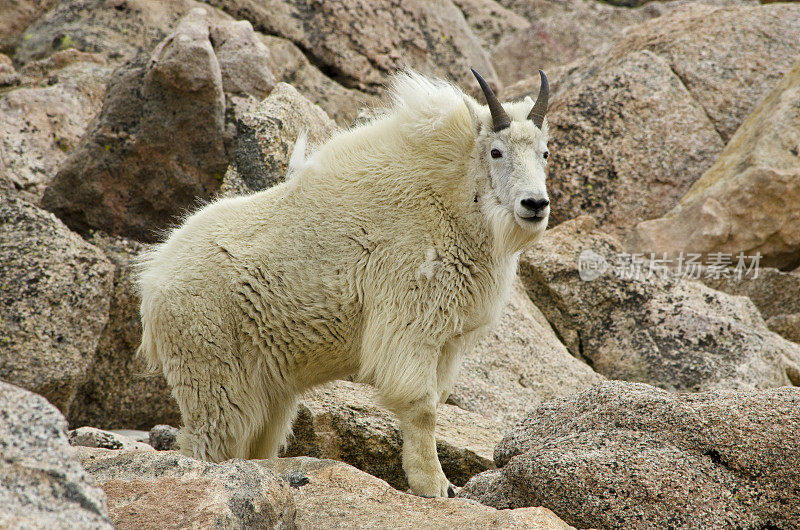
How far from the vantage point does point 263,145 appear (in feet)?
29.0

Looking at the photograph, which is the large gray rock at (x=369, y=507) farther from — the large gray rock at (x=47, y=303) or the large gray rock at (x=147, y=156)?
the large gray rock at (x=147, y=156)

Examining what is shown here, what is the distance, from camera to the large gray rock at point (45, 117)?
9977mm

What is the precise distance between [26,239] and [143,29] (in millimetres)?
6370

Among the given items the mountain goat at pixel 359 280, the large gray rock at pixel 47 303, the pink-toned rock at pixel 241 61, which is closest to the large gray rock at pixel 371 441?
the mountain goat at pixel 359 280

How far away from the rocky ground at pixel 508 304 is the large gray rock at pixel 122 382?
2 cm

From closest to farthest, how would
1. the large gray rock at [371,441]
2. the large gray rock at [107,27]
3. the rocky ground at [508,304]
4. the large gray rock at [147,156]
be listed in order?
the rocky ground at [508,304] < the large gray rock at [371,441] < the large gray rock at [147,156] < the large gray rock at [107,27]

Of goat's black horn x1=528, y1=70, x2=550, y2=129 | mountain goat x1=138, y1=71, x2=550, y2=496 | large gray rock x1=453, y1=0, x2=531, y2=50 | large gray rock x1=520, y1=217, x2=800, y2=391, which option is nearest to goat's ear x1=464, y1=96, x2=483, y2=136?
mountain goat x1=138, y1=71, x2=550, y2=496

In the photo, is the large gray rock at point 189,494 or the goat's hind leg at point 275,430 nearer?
the large gray rock at point 189,494

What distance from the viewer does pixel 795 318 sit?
10.4 meters

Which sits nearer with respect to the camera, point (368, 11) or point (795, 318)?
point (795, 318)

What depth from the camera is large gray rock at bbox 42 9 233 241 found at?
28.7 feet

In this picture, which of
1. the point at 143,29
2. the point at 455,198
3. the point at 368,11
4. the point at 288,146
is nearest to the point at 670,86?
the point at 368,11

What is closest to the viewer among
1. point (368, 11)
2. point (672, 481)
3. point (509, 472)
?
point (672, 481)

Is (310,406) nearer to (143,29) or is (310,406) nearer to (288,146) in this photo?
(288,146)
